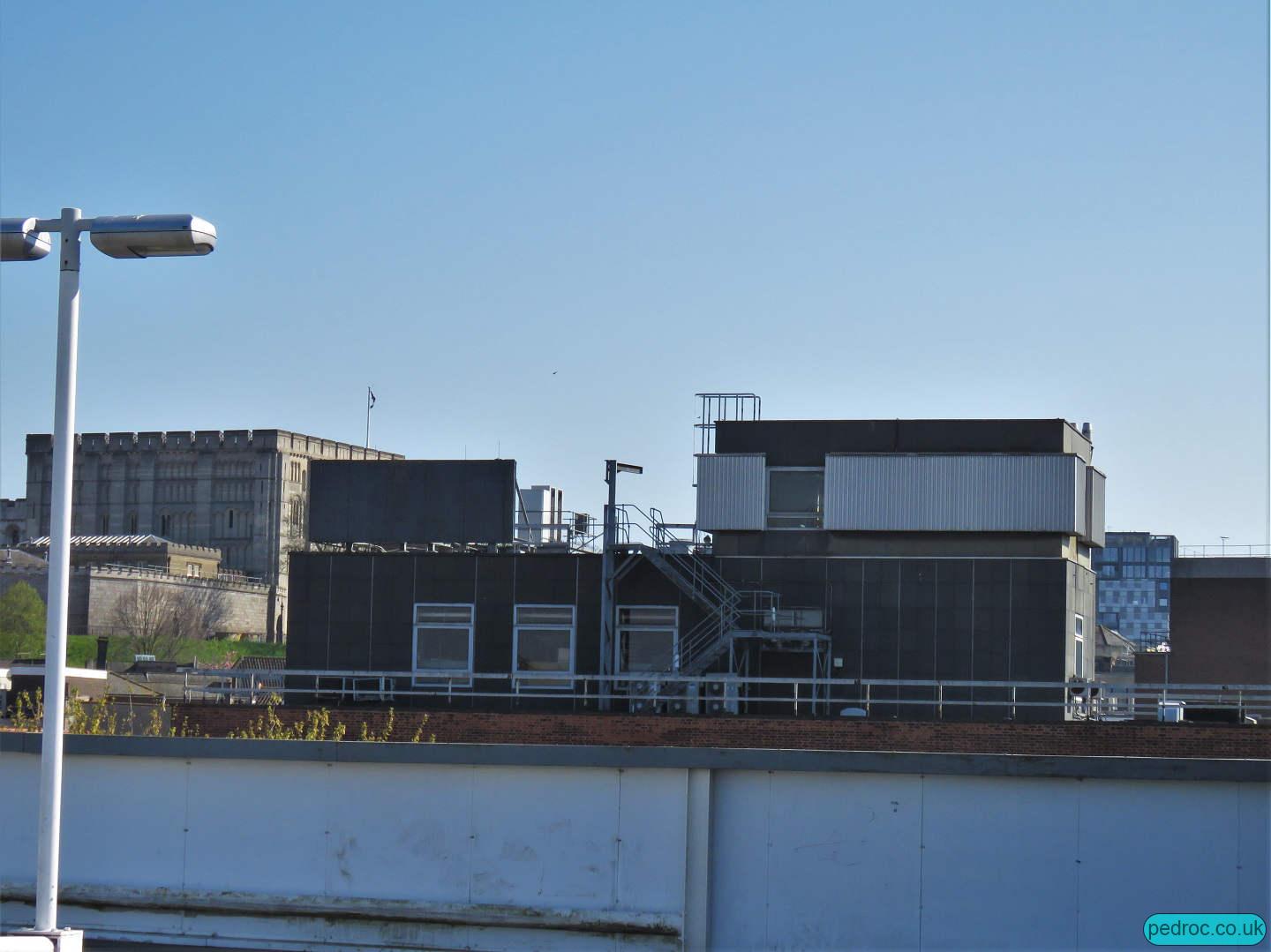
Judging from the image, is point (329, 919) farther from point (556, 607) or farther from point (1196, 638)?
point (1196, 638)

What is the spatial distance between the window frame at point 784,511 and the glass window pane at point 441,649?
6416 millimetres

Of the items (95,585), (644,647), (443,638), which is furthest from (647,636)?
(95,585)

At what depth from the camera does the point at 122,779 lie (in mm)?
18188

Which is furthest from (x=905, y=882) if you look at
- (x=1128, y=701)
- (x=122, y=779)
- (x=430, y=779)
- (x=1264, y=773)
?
(x=1128, y=701)

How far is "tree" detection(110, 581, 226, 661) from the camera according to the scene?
119 metres

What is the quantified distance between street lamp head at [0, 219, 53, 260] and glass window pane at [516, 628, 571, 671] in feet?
67.0

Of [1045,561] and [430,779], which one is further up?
[1045,561]

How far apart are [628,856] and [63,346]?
7888mm

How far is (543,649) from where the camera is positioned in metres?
32.8

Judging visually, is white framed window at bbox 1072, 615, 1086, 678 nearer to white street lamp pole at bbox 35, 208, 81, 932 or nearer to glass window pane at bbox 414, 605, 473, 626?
glass window pane at bbox 414, 605, 473, 626

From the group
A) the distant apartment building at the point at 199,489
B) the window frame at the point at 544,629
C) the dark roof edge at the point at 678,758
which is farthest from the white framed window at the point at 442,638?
the distant apartment building at the point at 199,489

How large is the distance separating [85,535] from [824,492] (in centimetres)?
13377

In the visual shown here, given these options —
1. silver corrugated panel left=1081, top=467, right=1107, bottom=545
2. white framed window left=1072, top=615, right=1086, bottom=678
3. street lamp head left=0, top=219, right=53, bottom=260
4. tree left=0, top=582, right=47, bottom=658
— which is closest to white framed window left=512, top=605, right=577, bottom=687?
white framed window left=1072, top=615, right=1086, bottom=678

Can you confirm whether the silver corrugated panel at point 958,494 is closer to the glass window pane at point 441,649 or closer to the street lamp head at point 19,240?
the glass window pane at point 441,649
